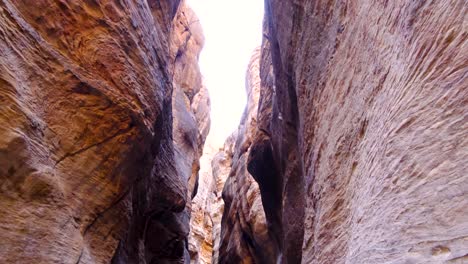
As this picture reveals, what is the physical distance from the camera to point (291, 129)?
380 inches

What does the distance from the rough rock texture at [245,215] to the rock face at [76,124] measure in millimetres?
6691

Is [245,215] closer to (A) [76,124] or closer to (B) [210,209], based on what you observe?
(A) [76,124]

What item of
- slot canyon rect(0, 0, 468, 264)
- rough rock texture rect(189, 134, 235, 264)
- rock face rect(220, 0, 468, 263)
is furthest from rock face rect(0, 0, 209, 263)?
rough rock texture rect(189, 134, 235, 264)

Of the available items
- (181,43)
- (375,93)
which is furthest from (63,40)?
(181,43)

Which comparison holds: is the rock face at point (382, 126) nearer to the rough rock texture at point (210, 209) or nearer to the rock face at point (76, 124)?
the rock face at point (76, 124)

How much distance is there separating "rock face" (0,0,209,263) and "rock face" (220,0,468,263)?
2620mm

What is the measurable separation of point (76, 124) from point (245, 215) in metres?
10.4

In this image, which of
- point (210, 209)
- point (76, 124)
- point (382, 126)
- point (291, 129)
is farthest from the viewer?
point (210, 209)

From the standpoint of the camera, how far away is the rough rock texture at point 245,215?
1405cm

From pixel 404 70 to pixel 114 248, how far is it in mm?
4525

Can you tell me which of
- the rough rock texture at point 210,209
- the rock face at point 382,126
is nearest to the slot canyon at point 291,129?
the rock face at point 382,126

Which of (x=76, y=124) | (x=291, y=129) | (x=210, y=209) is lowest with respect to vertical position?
(x=76, y=124)

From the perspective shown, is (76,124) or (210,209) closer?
(76,124)

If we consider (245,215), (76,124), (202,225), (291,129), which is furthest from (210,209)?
(76,124)
